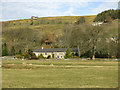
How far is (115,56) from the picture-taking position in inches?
3260

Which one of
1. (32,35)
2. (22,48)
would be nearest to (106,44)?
(22,48)

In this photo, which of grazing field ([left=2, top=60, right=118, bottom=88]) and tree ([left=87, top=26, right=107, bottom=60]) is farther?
tree ([left=87, top=26, right=107, bottom=60])

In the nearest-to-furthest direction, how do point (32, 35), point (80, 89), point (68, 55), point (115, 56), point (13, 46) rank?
point (80, 89), point (115, 56), point (68, 55), point (13, 46), point (32, 35)

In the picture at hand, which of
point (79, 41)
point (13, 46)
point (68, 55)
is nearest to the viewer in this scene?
point (68, 55)

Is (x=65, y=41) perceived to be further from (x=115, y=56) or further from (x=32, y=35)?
(x=115, y=56)

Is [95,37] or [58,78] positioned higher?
[95,37]

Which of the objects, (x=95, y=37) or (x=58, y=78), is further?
(x=95, y=37)

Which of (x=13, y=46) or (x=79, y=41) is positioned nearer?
(x=79, y=41)

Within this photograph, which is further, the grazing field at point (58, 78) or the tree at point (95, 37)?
the tree at point (95, 37)

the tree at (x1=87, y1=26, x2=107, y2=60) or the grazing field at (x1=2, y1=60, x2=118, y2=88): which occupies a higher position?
the tree at (x1=87, y1=26, x2=107, y2=60)

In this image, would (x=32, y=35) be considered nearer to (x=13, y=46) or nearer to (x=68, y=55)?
(x=13, y=46)

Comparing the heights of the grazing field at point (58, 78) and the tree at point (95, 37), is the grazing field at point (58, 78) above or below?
below

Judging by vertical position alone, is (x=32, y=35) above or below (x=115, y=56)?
above

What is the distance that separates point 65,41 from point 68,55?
3257 centimetres
